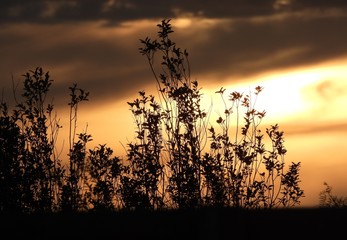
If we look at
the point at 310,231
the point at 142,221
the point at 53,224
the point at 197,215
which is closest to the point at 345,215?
the point at 310,231

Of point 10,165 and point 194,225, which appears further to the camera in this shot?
point 10,165

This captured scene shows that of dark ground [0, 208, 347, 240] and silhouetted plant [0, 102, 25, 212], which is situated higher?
silhouetted plant [0, 102, 25, 212]

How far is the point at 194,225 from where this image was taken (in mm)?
6219

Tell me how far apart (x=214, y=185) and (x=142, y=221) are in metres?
6.24

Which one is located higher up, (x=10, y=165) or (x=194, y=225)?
(x=10, y=165)

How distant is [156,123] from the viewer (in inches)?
514

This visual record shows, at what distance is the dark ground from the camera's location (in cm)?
615

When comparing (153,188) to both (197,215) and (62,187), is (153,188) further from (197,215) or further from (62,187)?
(197,215)

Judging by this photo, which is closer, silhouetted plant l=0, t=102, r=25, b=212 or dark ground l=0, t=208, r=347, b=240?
dark ground l=0, t=208, r=347, b=240

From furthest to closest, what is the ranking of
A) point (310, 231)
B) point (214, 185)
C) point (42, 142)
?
point (42, 142), point (214, 185), point (310, 231)

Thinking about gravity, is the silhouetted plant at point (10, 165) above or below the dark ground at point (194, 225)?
above

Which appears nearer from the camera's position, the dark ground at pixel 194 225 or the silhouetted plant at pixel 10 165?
the dark ground at pixel 194 225

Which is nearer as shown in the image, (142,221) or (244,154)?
(142,221)

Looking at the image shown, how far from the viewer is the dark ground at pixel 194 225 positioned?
242 inches
